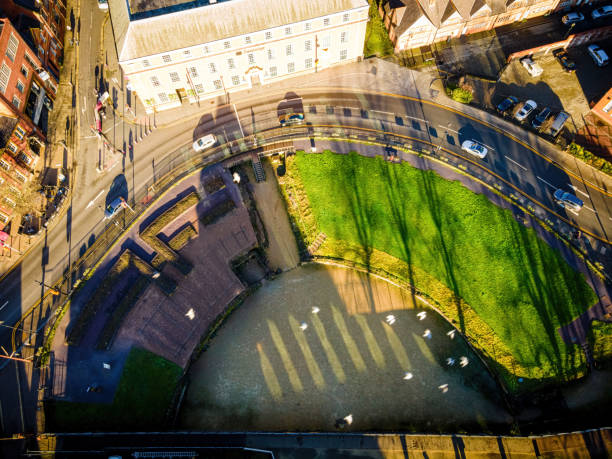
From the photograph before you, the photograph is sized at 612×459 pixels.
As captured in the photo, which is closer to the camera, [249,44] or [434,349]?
[434,349]

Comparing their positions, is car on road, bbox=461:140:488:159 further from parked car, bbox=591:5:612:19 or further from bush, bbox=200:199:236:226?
bush, bbox=200:199:236:226

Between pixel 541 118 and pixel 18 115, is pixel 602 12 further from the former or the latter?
pixel 18 115

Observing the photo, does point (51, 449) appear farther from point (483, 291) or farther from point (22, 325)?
point (483, 291)

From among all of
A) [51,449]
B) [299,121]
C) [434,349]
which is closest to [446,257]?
[434,349]

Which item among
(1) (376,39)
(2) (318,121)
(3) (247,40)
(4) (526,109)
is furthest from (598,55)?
(3) (247,40)

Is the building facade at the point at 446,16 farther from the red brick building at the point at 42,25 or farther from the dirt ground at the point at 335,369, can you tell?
the red brick building at the point at 42,25

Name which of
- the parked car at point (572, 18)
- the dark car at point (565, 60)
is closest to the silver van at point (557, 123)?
the dark car at point (565, 60)
